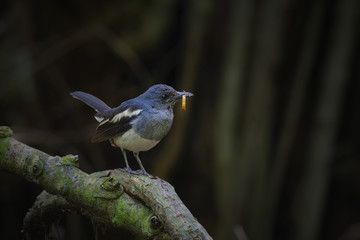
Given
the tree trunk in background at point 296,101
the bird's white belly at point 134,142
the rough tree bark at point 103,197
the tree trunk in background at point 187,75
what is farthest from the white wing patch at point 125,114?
the tree trunk in background at point 296,101

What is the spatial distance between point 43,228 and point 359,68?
4693mm

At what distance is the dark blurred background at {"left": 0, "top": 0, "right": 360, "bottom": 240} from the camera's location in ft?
17.5

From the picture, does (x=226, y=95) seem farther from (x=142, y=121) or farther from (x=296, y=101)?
(x=142, y=121)

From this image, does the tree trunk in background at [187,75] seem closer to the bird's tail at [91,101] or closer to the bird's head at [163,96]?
the bird's tail at [91,101]

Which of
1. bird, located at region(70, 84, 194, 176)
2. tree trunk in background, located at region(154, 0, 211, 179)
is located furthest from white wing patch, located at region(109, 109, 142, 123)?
tree trunk in background, located at region(154, 0, 211, 179)

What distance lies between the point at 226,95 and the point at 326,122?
131 cm

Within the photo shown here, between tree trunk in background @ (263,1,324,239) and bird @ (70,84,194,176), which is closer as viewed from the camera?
bird @ (70,84,194,176)

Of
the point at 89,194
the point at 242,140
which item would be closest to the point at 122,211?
the point at 89,194

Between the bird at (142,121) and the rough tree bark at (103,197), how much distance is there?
594mm

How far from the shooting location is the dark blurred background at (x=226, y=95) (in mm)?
5348

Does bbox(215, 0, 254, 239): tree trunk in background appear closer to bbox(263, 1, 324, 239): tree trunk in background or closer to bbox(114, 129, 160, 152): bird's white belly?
bbox(263, 1, 324, 239): tree trunk in background

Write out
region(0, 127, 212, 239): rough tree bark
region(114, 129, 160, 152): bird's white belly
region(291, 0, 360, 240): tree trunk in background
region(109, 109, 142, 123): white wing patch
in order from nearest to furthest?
region(0, 127, 212, 239): rough tree bark → region(114, 129, 160, 152): bird's white belly → region(109, 109, 142, 123): white wing patch → region(291, 0, 360, 240): tree trunk in background

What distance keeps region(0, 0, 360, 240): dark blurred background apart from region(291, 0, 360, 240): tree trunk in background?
1 centimetres

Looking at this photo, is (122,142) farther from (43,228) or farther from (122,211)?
(122,211)
